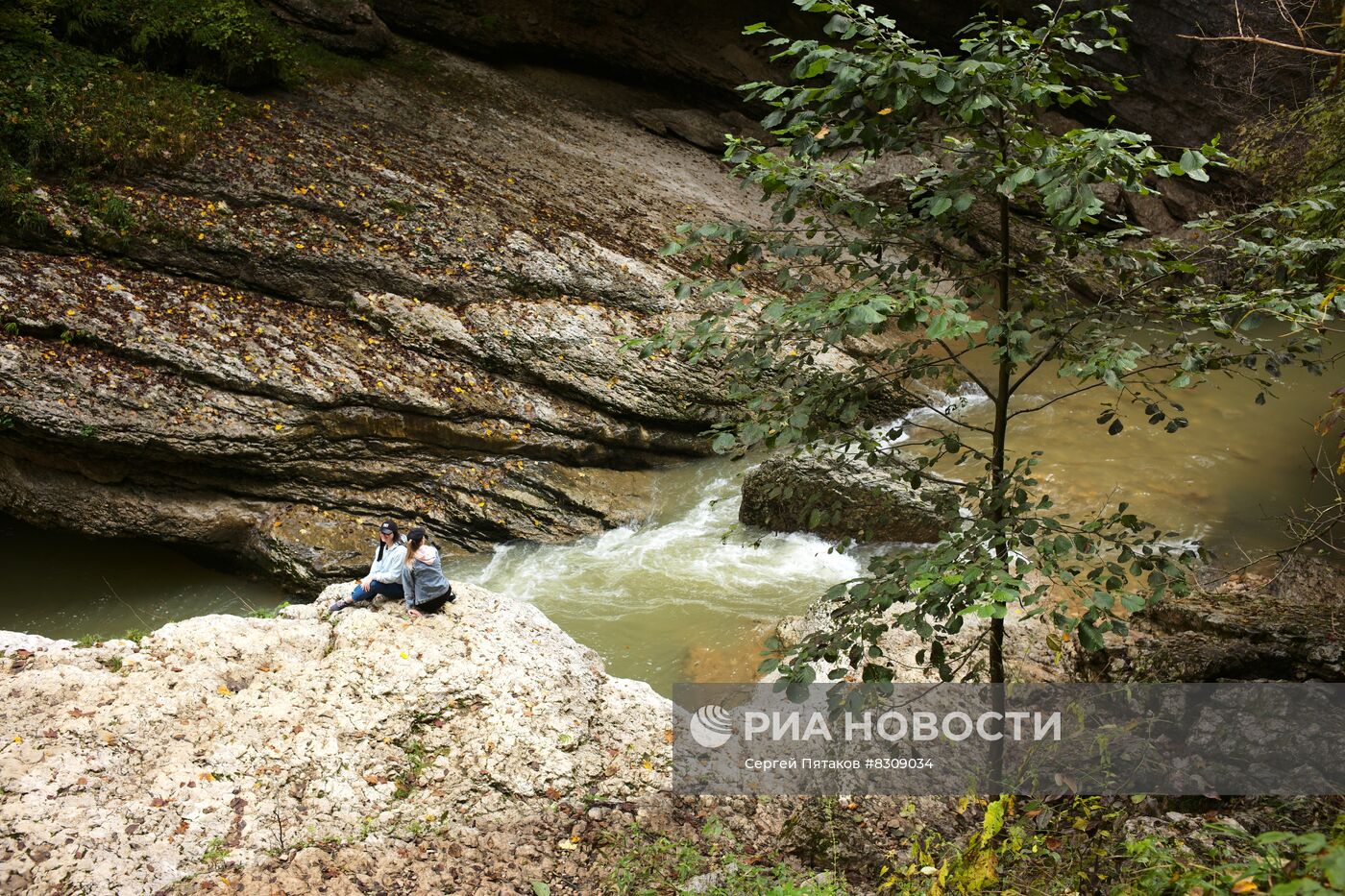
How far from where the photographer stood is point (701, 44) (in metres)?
18.2

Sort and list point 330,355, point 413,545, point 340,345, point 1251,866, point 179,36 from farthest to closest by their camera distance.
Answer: point 179,36
point 340,345
point 330,355
point 413,545
point 1251,866

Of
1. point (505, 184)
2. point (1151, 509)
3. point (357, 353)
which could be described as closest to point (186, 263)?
point (357, 353)

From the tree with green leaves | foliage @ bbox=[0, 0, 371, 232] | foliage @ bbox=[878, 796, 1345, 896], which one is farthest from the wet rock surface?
foliage @ bbox=[0, 0, 371, 232]

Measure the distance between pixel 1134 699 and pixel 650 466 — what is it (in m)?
7.10

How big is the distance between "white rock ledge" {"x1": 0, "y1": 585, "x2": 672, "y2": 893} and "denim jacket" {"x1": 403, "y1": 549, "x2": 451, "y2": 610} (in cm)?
17

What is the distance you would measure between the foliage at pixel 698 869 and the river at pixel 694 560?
2704 millimetres

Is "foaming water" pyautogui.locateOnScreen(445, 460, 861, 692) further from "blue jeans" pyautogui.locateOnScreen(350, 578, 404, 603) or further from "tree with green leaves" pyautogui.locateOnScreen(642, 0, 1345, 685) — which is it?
"tree with green leaves" pyautogui.locateOnScreen(642, 0, 1345, 685)

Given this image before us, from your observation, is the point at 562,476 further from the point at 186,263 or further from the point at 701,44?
the point at 701,44

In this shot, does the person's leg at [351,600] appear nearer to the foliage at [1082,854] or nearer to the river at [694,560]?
the river at [694,560]

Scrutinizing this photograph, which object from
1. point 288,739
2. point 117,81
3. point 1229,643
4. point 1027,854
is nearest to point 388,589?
point 288,739

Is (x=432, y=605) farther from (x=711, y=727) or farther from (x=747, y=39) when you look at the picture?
(x=747, y=39)

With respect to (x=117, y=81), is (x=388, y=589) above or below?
below

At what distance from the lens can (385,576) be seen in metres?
6.05

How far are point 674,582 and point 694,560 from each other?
0.49 m
